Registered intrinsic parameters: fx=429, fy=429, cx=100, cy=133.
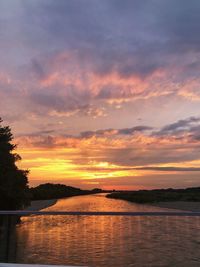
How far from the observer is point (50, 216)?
19.7 feet

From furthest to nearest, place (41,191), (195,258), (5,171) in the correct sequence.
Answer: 1. (41,191)
2. (5,171)
3. (195,258)

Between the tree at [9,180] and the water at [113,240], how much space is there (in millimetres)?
22047

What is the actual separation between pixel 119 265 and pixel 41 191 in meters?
128

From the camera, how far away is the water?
5.63 m

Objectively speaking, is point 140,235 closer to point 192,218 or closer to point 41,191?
point 192,218

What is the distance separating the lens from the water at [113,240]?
5629mm

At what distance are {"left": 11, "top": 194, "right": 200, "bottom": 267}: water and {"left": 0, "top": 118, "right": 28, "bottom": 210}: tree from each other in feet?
72.3

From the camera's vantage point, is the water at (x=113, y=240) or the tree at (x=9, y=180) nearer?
the water at (x=113, y=240)

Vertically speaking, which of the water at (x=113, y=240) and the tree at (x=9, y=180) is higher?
the tree at (x=9, y=180)

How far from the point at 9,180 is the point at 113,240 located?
23.3 metres

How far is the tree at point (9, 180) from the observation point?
1105 inches

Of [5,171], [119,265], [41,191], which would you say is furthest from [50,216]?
[41,191]

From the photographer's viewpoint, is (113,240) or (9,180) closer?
(113,240)

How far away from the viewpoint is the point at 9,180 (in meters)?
28.3
